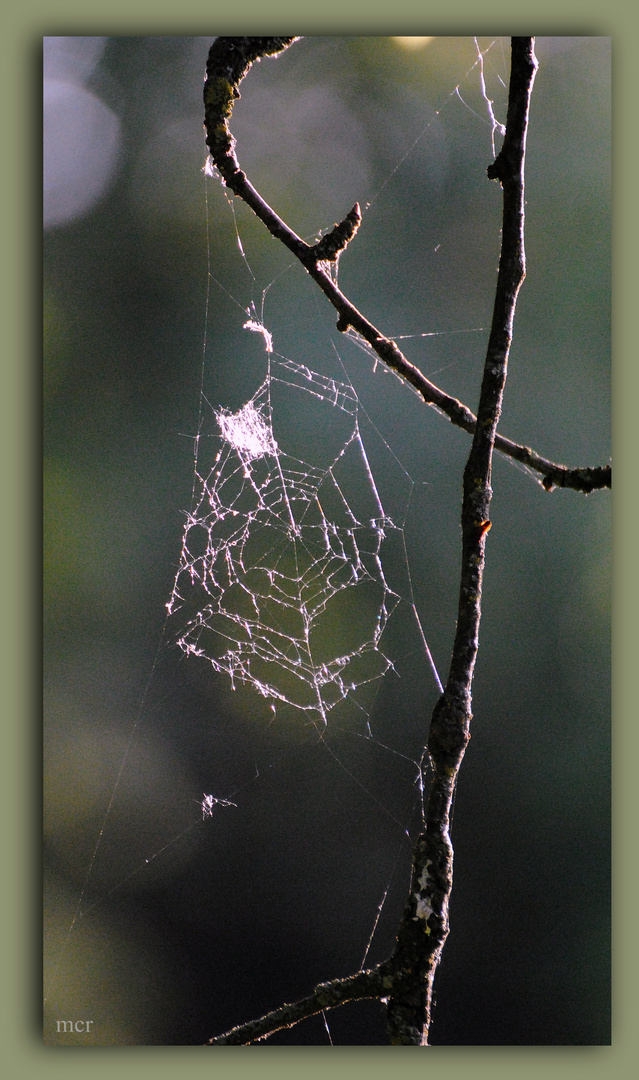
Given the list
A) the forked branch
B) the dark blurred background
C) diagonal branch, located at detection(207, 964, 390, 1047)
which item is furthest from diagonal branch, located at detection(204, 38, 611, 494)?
diagonal branch, located at detection(207, 964, 390, 1047)

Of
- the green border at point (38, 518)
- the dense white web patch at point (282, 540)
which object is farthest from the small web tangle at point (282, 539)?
the green border at point (38, 518)

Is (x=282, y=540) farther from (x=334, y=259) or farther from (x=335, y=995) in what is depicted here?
(x=335, y=995)

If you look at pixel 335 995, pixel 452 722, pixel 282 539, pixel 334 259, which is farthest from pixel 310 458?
pixel 335 995

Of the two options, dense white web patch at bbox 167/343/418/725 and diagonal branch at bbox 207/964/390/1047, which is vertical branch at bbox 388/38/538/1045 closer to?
diagonal branch at bbox 207/964/390/1047

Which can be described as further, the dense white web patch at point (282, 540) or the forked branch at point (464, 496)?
the dense white web patch at point (282, 540)

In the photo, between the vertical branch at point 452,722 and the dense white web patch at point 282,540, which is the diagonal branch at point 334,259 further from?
the dense white web patch at point 282,540
